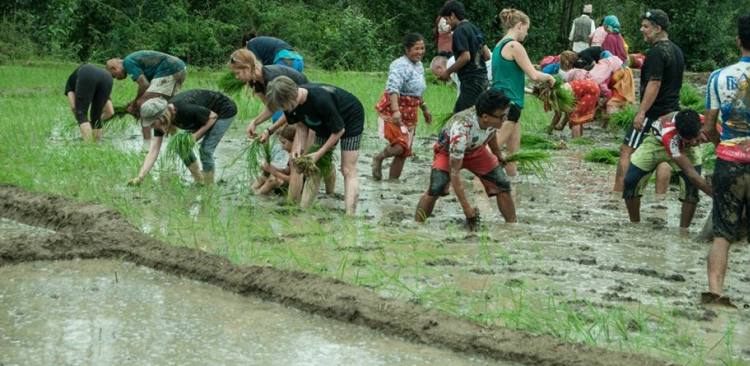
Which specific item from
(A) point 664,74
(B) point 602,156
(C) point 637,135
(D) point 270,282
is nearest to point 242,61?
(D) point 270,282

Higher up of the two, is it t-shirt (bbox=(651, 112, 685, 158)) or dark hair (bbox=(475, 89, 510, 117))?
dark hair (bbox=(475, 89, 510, 117))

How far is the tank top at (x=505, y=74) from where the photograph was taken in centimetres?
976

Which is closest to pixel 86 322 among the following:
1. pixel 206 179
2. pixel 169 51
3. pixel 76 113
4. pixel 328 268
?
pixel 328 268

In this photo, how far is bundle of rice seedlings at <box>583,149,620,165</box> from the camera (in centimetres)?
1213

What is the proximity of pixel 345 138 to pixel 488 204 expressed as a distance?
153cm

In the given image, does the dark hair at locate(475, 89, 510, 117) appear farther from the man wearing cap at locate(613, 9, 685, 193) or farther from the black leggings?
the black leggings

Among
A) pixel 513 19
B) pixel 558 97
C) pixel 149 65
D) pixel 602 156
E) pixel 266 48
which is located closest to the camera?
pixel 513 19

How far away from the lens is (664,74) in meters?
9.26

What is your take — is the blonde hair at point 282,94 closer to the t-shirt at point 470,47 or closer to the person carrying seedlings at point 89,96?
the t-shirt at point 470,47

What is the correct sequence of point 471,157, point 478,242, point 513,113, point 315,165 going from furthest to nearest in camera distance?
point 513,113 < point 315,165 < point 471,157 < point 478,242

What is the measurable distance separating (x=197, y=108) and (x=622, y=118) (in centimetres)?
666

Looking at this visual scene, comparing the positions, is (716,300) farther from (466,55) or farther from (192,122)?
(192,122)

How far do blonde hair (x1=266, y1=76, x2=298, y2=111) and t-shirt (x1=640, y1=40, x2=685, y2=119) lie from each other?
2.89 m

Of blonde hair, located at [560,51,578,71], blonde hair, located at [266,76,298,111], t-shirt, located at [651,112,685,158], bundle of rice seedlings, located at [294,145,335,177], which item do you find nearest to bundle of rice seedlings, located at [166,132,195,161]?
bundle of rice seedlings, located at [294,145,335,177]
